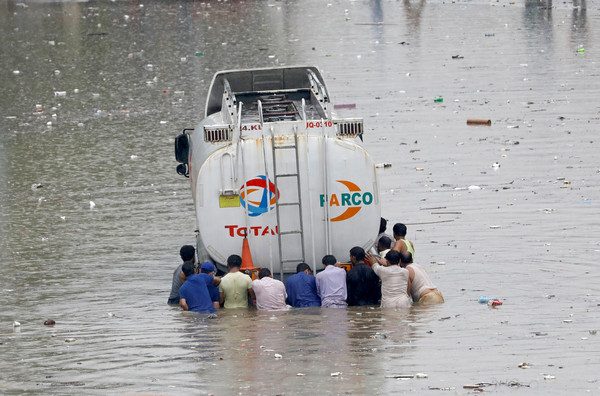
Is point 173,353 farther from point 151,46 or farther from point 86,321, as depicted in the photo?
point 151,46

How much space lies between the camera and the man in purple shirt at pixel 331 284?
1062 centimetres

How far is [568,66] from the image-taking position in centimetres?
2494

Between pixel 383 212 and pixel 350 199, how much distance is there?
3.73m

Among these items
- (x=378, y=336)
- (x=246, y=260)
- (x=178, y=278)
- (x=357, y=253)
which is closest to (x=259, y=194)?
(x=246, y=260)

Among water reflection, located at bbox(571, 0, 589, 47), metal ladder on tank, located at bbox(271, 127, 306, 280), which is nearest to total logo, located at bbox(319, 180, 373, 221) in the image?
metal ladder on tank, located at bbox(271, 127, 306, 280)

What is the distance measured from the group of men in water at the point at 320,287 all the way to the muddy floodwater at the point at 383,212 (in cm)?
17

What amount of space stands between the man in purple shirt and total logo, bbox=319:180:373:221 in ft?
1.62

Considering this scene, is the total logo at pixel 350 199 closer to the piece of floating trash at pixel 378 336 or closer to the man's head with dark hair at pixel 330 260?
the man's head with dark hair at pixel 330 260

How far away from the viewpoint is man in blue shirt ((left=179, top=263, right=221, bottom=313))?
10.7m

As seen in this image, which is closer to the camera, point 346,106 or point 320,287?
point 320,287

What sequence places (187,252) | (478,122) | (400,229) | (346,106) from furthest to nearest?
(346,106) → (478,122) → (400,229) → (187,252)

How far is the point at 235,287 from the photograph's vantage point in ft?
35.3

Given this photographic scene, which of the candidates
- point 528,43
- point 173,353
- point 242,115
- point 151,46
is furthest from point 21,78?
point 173,353

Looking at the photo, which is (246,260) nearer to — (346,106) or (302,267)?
(302,267)
